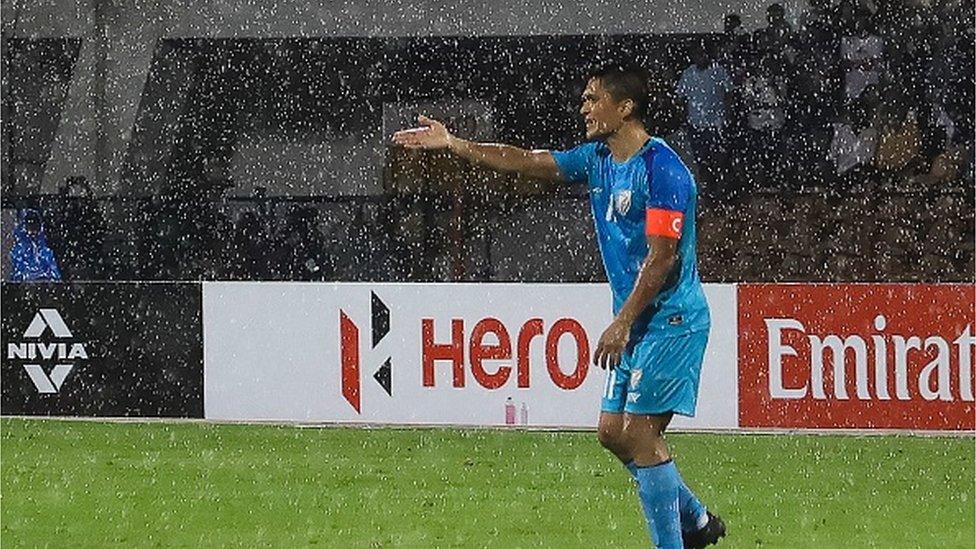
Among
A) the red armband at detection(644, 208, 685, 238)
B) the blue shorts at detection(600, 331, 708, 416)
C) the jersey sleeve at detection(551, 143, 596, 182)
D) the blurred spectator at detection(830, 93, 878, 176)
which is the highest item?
Answer: the blurred spectator at detection(830, 93, 878, 176)

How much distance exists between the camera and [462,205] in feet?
42.9

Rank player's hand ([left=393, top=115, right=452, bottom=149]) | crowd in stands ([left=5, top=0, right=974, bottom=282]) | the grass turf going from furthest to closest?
crowd in stands ([left=5, top=0, right=974, bottom=282])
the grass turf
player's hand ([left=393, top=115, right=452, bottom=149])

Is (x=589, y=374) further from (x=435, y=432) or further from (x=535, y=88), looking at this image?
(x=535, y=88)

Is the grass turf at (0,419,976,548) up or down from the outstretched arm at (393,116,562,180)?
down

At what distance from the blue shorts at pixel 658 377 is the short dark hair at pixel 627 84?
2.25 ft

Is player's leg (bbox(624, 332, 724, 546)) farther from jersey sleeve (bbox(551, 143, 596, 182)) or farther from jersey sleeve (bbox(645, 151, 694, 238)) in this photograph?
jersey sleeve (bbox(551, 143, 596, 182))

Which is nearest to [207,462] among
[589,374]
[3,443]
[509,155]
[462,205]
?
[3,443]

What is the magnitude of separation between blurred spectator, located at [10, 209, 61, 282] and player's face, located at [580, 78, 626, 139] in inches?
249

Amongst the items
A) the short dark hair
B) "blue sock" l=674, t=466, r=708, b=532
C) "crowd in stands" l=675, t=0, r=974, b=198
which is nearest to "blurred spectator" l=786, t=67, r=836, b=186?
"crowd in stands" l=675, t=0, r=974, b=198

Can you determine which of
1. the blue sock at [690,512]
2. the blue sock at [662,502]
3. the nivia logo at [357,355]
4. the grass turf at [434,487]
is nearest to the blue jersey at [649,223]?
the blue sock at [662,502]

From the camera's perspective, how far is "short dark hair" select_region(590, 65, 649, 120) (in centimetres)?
700

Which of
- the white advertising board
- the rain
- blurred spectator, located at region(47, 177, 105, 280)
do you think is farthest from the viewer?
blurred spectator, located at region(47, 177, 105, 280)

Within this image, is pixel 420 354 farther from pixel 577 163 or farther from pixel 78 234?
pixel 577 163

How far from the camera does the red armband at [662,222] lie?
22.3 ft
